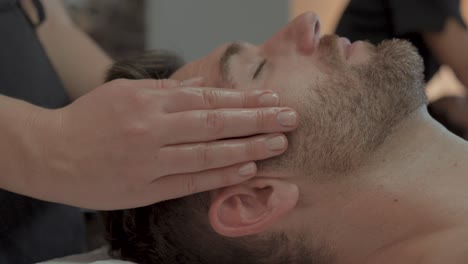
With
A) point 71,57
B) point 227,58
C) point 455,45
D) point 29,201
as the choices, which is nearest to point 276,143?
point 227,58

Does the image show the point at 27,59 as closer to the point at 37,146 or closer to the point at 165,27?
the point at 37,146

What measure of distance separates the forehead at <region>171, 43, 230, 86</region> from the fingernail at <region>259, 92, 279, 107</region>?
17cm

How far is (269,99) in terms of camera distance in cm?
106

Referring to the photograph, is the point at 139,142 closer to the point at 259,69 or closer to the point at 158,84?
the point at 158,84

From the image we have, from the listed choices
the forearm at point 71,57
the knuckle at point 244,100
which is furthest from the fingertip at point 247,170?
the forearm at point 71,57

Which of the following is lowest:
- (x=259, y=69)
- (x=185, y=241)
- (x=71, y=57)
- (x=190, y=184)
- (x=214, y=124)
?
(x=185, y=241)

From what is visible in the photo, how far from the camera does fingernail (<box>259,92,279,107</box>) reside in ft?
3.46

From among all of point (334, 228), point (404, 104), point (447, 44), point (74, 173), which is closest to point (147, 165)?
point (74, 173)

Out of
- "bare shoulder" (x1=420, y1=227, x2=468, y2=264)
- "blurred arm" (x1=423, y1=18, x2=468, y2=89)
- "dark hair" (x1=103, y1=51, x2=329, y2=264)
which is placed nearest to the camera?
"bare shoulder" (x1=420, y1=227, x2=468, y2=264)

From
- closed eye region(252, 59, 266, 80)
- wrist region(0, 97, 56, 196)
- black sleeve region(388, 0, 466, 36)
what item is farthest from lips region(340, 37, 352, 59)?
black sleeve region(388, 0, 466, 36)

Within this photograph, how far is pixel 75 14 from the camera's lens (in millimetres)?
2826

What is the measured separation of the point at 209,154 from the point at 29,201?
1.87 feet

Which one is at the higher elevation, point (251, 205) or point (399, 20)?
point (399, 20)

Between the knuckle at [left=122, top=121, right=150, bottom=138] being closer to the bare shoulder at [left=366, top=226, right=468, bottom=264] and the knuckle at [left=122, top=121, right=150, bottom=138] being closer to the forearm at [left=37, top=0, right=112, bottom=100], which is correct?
the bare shoulder at [left=366, top=226, right=468, bottom=264]
